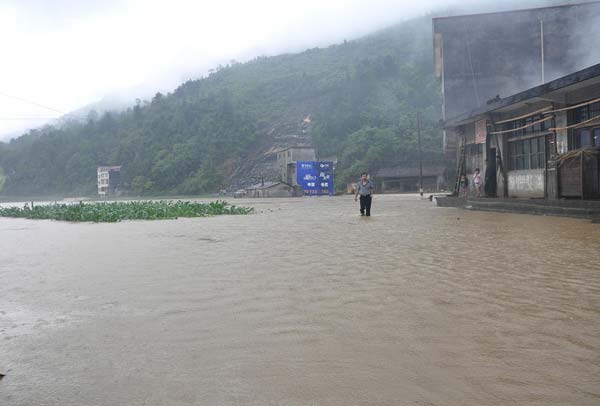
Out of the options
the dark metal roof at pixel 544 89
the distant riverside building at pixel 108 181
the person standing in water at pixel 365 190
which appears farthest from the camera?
the distant riverside building at pixel 108 181

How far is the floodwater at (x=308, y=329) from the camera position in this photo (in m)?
2.69

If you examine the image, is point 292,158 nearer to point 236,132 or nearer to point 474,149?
point 236,132

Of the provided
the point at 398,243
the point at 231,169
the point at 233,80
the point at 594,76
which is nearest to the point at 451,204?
the point at 594,76

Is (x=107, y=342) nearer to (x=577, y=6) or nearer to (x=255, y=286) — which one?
(x=255, y=286)

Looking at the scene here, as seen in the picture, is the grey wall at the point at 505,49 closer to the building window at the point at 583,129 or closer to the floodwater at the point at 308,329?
the building window at the point at 583,129

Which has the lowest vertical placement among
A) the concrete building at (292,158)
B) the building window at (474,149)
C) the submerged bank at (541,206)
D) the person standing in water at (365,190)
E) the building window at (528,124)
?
the submerged bank at (541,206)

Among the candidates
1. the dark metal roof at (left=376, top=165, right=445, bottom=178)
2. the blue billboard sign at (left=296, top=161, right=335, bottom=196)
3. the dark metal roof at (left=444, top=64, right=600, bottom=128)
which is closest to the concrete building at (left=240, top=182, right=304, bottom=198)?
the blue billboard sign at (left=296, top=161, right=335, bottom=196)

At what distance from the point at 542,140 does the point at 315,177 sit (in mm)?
46297

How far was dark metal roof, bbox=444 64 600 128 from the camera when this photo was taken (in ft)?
40.7

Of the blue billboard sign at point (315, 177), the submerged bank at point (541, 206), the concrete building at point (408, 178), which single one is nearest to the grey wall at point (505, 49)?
the submerged bank at point (541, 206)

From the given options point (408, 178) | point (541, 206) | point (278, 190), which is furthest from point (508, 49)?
point (278, 190)

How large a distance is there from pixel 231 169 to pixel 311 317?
9495 centimetres

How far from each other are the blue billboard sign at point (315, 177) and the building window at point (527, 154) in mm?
44192

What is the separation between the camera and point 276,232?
12070mm
